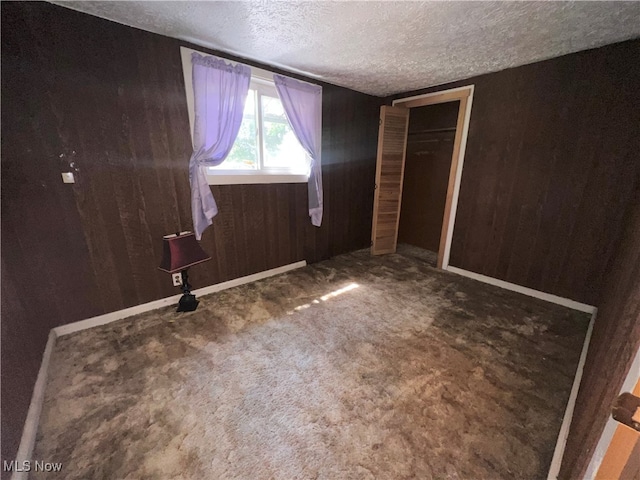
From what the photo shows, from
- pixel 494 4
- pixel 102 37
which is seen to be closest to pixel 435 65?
pixel 494 4

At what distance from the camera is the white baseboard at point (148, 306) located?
2.02 metres

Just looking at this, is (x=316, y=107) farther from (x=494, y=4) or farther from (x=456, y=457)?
(x=456, y=457)

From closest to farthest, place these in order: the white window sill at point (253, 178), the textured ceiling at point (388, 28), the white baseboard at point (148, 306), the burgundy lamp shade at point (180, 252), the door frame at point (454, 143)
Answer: the textured ceiling at point (388, 28) → the white baseboard at point (148, 306) → the burgundy lamp shade at point (180, 252) → the white window sill at point (253, 178) → the door frame at point (454, 143)

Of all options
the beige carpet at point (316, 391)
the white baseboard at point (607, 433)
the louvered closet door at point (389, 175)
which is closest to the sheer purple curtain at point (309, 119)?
the louvered closet door at point (389, 175)

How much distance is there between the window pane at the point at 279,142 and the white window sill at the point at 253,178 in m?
0.11

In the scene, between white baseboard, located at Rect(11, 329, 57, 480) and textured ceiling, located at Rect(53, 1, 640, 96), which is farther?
textured ceiling, located at Rect(53, 1, 640, 96)

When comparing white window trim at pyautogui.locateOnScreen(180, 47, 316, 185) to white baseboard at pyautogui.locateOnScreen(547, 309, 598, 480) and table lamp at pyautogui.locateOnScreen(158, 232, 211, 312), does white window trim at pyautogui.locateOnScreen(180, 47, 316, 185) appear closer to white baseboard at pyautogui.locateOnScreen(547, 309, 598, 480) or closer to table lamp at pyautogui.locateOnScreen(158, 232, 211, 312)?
table lamp at pyautogui.locateOnScreen(158, 232, 211, 312)

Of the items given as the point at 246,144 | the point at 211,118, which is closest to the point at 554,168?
the point at 246,144

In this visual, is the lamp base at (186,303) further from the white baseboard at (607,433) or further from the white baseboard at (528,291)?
the white baseboard at (528,291)

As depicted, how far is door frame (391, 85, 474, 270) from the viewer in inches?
115

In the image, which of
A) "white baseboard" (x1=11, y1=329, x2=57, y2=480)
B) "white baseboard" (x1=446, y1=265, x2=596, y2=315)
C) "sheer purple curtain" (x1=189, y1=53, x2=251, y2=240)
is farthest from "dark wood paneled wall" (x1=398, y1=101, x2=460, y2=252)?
"white baseboard" (x1=11, y1=329, x2=57, y2=480)

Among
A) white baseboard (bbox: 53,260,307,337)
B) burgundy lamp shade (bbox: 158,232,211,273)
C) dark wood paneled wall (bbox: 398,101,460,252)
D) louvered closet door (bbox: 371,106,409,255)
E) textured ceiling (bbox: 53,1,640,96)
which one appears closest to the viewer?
textured ceiling (bbox: 53,1,640,96)

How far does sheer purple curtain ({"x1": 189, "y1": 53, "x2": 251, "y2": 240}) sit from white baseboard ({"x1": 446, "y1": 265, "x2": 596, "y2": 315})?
301 cm

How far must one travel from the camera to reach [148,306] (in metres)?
2.34
